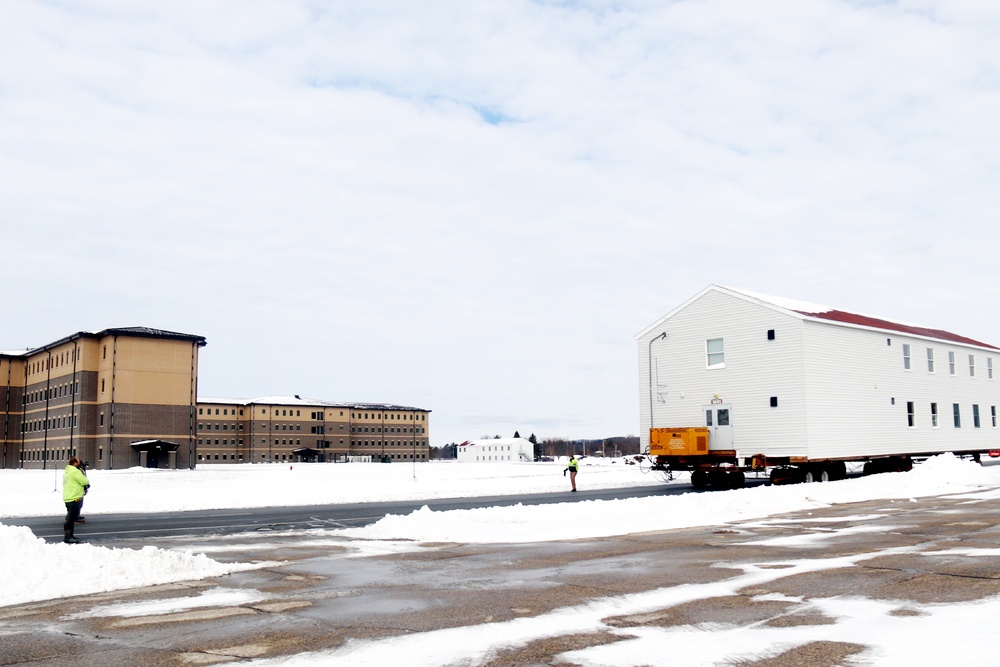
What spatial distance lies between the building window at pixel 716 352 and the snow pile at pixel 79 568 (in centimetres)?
2484

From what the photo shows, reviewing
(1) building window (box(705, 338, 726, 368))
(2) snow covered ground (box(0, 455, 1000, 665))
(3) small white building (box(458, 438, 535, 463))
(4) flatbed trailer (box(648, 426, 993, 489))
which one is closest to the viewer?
(2) snow covered ground (box(0, 455, 1000, 665))

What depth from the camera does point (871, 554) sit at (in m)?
13.8

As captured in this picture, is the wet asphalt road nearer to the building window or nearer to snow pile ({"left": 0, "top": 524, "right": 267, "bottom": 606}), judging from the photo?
snow pile ({"left": 0, "top": 524, "right": 267, "bottom": 606})

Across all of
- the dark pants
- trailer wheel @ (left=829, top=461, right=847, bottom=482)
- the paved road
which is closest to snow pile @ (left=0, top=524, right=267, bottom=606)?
the paved road

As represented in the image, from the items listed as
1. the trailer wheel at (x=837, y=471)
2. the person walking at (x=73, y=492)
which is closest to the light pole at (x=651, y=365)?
the trailer wheel at (x=837, y=471)

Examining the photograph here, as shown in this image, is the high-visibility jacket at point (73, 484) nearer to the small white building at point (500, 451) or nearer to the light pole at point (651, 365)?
the light pole at point (651, 365)

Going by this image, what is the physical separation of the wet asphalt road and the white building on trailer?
→ 596 inches

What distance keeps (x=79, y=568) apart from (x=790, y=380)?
85.6 feet

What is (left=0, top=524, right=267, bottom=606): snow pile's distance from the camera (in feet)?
37.6

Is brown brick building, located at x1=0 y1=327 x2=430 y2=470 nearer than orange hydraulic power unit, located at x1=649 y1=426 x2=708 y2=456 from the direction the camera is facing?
No

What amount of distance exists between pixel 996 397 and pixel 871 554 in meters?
37.0

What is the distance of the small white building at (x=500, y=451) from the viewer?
170 meters

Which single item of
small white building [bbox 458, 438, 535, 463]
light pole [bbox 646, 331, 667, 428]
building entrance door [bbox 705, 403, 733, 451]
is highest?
light pole [bbox 646, 331, 667, 428]

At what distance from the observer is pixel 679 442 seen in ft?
110
